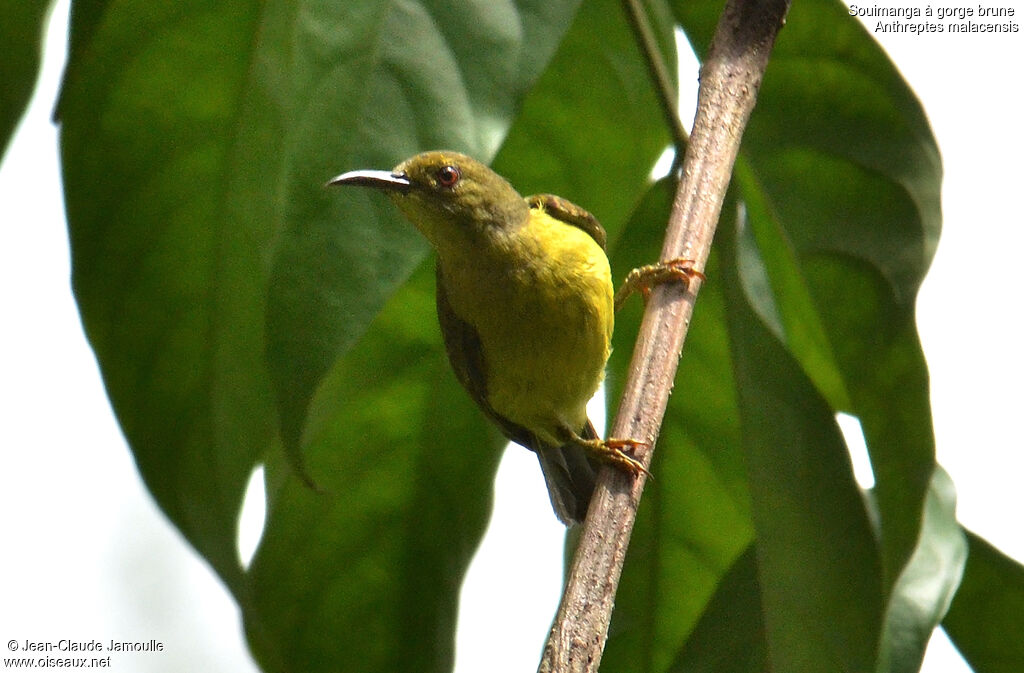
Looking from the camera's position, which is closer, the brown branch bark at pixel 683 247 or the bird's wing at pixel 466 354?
the brown branch bark at pixel 683 247

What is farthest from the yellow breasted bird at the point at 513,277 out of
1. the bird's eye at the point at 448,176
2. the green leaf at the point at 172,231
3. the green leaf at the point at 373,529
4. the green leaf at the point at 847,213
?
the green leaf at the point at 172,231

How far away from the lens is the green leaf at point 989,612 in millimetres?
2170

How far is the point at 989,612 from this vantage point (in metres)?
2.20

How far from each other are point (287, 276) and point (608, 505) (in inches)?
24.3

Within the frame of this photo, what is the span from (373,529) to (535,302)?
696mm

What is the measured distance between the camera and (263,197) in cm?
189

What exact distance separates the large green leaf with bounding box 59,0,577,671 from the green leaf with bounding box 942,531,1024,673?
963mm

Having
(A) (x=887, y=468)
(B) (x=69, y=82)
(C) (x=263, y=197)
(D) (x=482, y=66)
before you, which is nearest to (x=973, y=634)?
(A) (x=887, y=468)

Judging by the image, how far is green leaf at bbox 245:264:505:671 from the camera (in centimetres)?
232

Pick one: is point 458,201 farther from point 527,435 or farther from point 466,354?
point 527,435

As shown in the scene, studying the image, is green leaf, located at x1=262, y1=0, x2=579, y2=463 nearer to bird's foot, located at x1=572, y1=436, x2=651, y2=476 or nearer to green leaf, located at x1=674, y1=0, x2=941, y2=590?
bird's foot, located at x1=572, y1=436, x2=651, y2=476

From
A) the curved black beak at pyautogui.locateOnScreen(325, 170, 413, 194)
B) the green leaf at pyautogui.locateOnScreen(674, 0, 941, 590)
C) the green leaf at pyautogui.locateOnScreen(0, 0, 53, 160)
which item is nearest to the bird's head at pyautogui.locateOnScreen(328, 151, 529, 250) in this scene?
the curved black beak at pyautogui.locateOnScreen(325, 170, 413, 194)

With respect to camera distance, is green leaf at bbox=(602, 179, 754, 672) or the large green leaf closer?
the large green leaf

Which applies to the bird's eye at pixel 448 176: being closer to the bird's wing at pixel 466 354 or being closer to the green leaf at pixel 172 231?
the bird's wing at pixel 466 354
